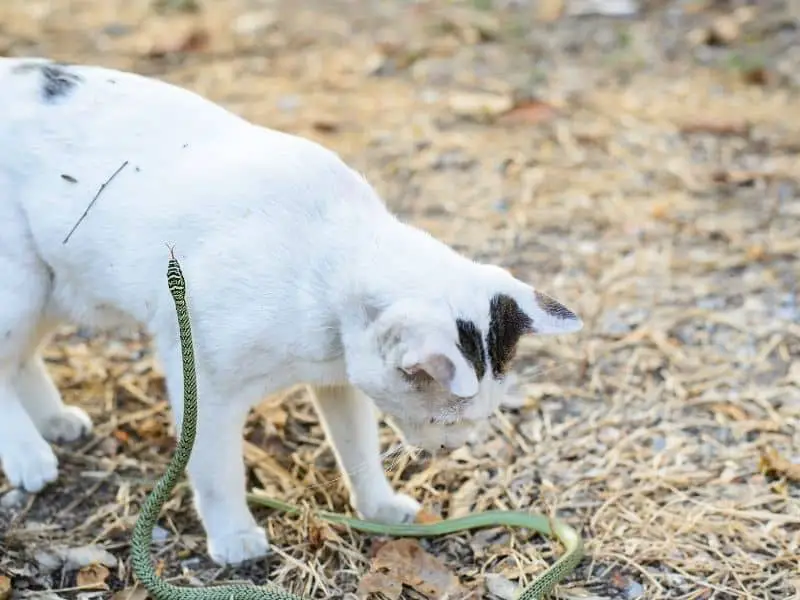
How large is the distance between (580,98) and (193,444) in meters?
3.44

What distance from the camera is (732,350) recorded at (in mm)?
3580

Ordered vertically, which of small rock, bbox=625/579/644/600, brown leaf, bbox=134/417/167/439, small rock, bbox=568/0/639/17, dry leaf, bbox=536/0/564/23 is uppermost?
small rock, bbox=568/0/639/17

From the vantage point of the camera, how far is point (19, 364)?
291 centimetres

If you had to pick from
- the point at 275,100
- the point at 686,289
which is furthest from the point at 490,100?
the point at 686,289

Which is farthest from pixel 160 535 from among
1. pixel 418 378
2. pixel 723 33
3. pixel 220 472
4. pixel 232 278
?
pixel 723 33

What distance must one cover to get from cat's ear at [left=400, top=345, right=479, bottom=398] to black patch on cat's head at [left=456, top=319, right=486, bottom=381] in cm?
11

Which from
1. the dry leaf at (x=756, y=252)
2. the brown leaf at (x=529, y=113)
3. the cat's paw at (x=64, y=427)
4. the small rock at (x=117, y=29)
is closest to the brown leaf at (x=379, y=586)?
the cat's paw at (x=64, y=427)

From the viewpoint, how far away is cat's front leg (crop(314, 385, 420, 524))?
110 inches

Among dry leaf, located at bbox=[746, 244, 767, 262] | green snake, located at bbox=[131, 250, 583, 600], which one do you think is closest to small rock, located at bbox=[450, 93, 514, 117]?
dry leaf, located at bbox=[746, 244, 767, 262]

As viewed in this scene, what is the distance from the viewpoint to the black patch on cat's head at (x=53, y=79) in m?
2.68

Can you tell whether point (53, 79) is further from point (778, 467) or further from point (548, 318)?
point (778, 467)

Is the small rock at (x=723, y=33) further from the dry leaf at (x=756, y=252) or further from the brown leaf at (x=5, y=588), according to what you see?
the brown leaf at (x=5, y=588)

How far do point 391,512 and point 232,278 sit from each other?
2.66ft

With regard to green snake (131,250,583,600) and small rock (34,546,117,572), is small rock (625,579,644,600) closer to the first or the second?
green snake (131,250,583,600)
